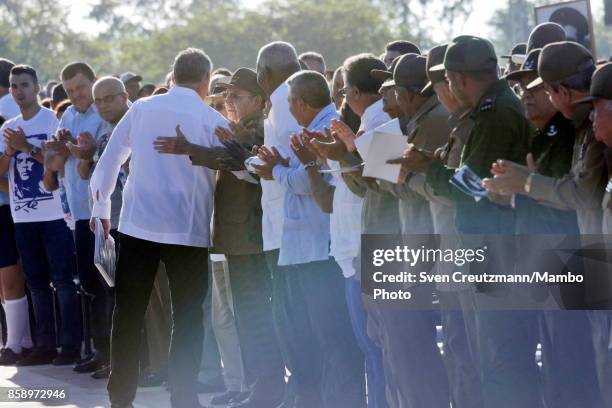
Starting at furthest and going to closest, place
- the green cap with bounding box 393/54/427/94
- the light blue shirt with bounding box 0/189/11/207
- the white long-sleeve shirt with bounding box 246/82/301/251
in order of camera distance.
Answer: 1. the light blue shirt with bounding box 0/189/11/207
2. the white long-sleeve shirt with bounding box 246/82/301/251
3. the green cap with bounding box 393/54/427/94

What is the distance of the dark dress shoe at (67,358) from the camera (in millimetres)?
10781

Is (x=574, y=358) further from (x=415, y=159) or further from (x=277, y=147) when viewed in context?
(x=277, y=147)

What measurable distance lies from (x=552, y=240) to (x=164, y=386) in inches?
167

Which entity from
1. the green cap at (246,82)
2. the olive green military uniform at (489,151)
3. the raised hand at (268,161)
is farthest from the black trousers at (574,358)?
the green cap at (246,82)

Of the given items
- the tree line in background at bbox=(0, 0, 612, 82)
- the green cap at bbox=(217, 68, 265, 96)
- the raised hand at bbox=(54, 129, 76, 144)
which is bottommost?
the raised hand at bbox=(54, 129, 76, 144)

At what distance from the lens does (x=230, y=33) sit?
72.9 m

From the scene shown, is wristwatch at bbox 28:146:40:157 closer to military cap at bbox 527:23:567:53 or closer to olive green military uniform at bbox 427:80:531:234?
military cap at bbox 527:23:567:53

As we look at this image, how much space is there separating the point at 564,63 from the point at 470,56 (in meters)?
0.43

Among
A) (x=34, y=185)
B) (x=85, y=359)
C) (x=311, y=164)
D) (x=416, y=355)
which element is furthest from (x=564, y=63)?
(x=34, y=185)

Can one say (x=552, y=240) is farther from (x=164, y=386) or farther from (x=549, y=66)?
(x=164, y=386)

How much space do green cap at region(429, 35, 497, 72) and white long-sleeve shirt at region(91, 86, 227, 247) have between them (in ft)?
7.98

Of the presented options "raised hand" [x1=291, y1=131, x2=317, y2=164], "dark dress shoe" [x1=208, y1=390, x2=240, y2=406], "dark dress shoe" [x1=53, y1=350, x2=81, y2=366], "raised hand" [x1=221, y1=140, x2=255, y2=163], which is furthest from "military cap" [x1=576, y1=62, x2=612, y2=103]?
"dark dress shoe" [x1=53, y1=350, x2=81, y2=366]

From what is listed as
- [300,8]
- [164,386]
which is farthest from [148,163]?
[300,8]

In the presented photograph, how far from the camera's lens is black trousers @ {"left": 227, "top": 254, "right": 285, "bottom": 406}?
8430mm
